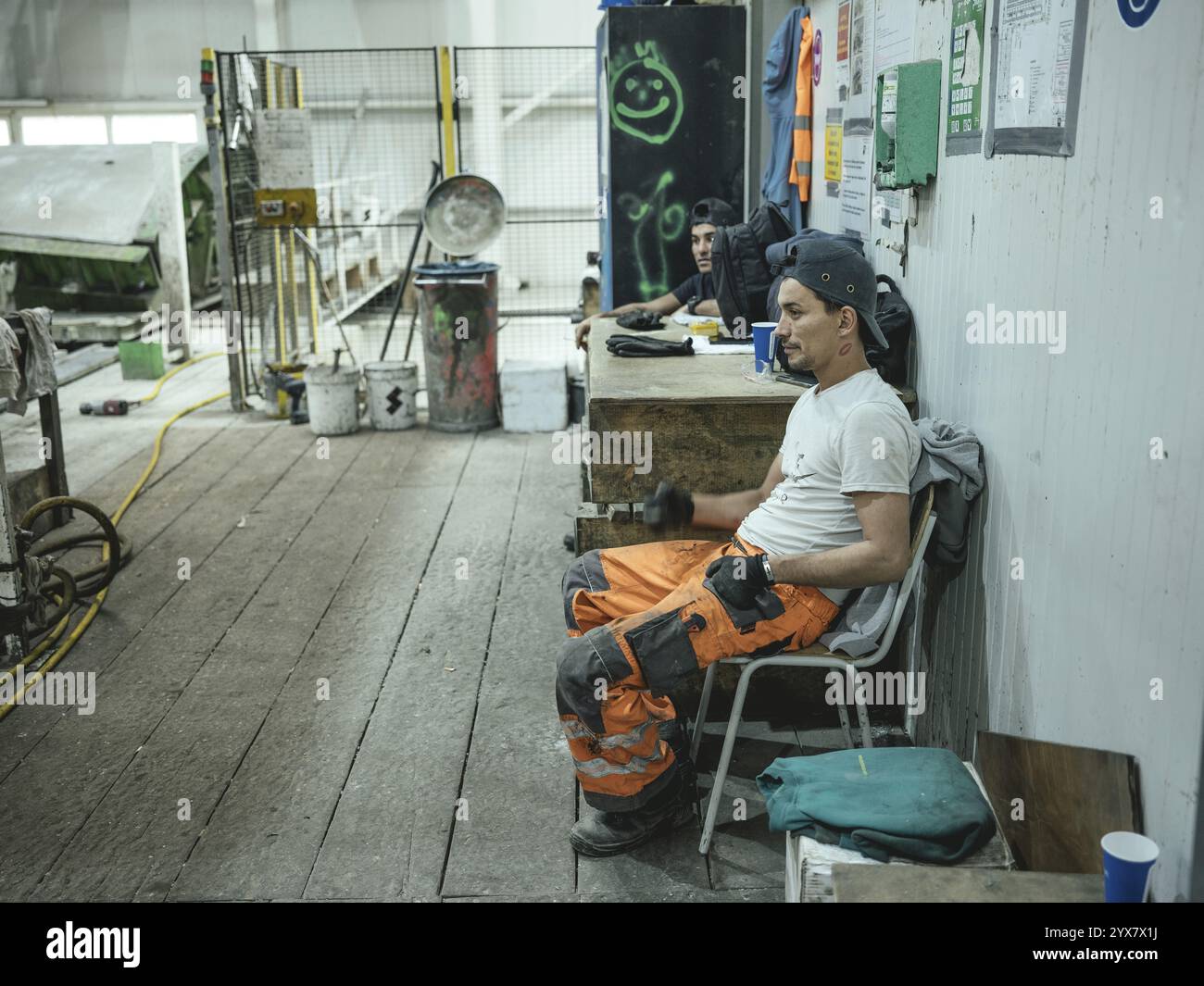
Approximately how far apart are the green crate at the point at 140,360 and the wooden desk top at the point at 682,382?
5508 millimetres

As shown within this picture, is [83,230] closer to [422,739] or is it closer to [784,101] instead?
[784,101]

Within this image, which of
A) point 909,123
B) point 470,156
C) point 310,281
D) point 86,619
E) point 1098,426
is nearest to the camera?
point 1098,426

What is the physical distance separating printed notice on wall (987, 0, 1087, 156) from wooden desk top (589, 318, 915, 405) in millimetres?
943

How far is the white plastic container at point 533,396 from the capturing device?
6.85m

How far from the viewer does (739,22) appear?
528 cm

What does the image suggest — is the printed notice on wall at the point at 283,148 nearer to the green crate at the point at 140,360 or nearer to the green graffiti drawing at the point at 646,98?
the green crate at the point at 140,360

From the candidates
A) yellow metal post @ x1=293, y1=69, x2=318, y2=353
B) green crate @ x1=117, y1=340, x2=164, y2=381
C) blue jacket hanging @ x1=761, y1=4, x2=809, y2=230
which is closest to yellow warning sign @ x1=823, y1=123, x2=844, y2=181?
blue jacket hanging @ x1=761, y1=4, x2=809, y2=230

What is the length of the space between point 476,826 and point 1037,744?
4.60 ft

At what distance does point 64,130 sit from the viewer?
13.5 m

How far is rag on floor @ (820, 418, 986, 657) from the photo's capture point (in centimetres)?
256

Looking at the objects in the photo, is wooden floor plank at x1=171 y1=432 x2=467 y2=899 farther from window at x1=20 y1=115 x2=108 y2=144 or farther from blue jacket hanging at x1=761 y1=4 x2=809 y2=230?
window at x1=20 y1=115 x2=108 y2=144

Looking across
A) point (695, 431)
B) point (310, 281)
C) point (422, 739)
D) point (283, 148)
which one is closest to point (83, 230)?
point (310, 281)

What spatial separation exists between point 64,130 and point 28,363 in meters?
10.7

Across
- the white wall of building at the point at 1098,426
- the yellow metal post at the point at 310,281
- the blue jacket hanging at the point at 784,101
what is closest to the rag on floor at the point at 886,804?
the white wall of building at the point at 1098,426
